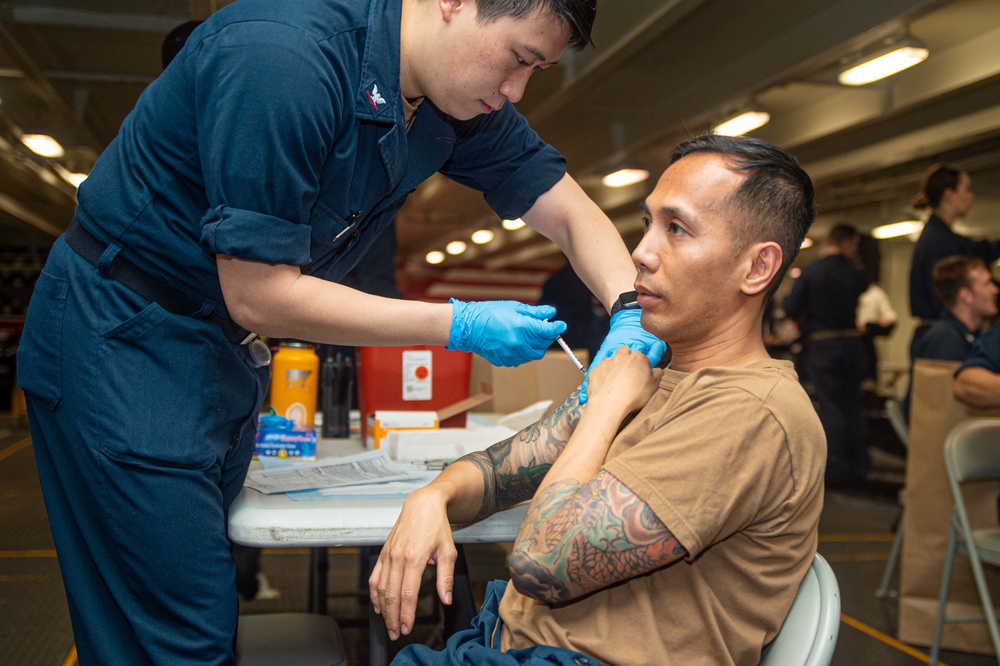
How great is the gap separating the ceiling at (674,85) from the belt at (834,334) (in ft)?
5.92

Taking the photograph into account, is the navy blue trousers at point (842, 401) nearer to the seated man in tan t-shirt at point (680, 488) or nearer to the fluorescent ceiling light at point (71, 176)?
the seated man in tan t-shirt at point (680, 488)

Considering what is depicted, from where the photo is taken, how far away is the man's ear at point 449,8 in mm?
Answer: 1137

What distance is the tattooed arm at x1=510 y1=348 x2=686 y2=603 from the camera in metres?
0.97

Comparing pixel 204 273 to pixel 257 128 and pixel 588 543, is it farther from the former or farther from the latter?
pixel 588 543

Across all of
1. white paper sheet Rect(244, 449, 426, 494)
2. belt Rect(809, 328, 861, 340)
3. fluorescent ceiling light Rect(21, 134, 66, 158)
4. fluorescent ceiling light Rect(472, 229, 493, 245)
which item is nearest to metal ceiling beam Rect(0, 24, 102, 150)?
fluorescent ceiling light Rect(21, 134, 66, 158)

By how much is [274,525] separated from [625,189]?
964 cm

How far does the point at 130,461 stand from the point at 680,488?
743mm

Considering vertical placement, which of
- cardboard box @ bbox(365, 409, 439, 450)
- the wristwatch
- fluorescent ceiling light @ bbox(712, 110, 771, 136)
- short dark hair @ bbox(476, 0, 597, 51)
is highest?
fluorescent ceiling light @ bbox(712, 110, 771, 136)

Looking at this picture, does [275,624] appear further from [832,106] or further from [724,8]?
[832,106]

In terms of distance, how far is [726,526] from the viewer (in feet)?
3.25

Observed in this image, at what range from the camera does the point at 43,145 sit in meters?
5.82

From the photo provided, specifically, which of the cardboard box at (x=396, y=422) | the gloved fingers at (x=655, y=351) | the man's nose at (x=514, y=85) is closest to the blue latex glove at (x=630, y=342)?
the gloved fingers at (x=655, y=351)

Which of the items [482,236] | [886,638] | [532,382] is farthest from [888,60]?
[482,236]

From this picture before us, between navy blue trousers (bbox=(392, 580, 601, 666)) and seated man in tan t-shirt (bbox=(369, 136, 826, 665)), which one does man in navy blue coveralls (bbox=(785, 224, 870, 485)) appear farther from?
navy blue trousers (bbox=(392, 580, 601, 666))
